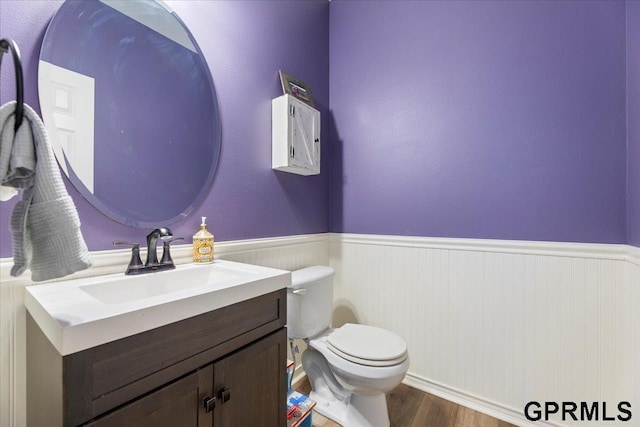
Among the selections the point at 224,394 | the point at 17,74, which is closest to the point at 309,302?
the point at 224,394

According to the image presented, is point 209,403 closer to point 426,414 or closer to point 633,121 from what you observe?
point 426,414

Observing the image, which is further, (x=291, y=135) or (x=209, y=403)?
(x=291, y=135)

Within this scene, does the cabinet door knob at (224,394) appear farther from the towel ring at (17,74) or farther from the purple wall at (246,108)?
the towel ring at (17,74)

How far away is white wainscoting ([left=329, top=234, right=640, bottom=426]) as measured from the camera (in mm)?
1237

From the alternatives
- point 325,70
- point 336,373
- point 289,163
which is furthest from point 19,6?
point 336,373

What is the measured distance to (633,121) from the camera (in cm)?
117

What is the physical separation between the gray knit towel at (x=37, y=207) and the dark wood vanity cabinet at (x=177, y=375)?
0.62 ft

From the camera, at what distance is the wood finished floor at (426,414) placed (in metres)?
1.42

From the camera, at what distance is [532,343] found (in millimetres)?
1396

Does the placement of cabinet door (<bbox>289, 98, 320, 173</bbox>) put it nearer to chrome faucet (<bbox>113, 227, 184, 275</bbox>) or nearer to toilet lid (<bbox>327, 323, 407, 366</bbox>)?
chrome faucet (<bbox>113, 227, 184, 275</bbox>)

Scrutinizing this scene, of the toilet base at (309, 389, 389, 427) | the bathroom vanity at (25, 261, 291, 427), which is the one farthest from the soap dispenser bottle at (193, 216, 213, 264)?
the toilet base at (309, 389, 389, 427)

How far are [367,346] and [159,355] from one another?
97 cm

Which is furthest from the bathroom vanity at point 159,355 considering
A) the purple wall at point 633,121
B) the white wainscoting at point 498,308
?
the purple wall at point 633,121

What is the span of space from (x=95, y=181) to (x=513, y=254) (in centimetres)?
191
